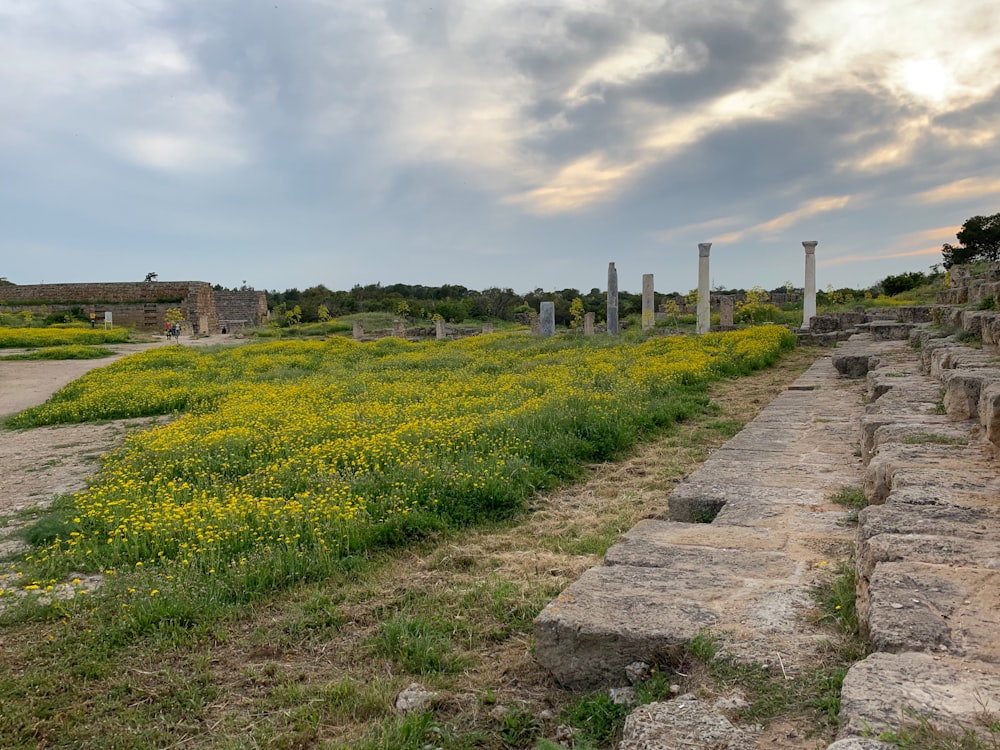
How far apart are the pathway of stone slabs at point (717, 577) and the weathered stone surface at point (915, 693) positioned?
0.36m

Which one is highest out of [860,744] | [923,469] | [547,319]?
[547,319]

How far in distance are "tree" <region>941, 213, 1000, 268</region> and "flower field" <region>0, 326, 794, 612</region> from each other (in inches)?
1342

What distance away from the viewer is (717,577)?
3.21 meters

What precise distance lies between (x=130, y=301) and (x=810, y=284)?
3796 cm

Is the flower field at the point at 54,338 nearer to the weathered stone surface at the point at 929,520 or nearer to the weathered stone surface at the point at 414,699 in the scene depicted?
the weathered stone surface at the point at 414,699

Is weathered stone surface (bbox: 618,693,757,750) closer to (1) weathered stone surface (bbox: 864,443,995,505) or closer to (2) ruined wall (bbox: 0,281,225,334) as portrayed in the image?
(1) weathered stone surface (bbox: 864,443,995,505)

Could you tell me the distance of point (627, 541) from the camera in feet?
12.4

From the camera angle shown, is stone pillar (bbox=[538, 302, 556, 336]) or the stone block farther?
stone pillar (bbox=[538, 302, 556, 336])

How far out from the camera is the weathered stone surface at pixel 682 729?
2037mm

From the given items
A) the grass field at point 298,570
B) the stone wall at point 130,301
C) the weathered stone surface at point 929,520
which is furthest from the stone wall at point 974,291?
the stone wall at point 130,301

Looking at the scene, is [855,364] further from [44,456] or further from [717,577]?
[44,456]

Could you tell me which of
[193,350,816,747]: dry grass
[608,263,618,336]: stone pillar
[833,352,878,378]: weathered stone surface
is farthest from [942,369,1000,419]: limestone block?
[608,263,618,336]: stone pillar

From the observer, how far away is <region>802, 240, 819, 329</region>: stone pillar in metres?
25.2

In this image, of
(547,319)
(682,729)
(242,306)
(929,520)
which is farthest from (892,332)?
(242,306)
